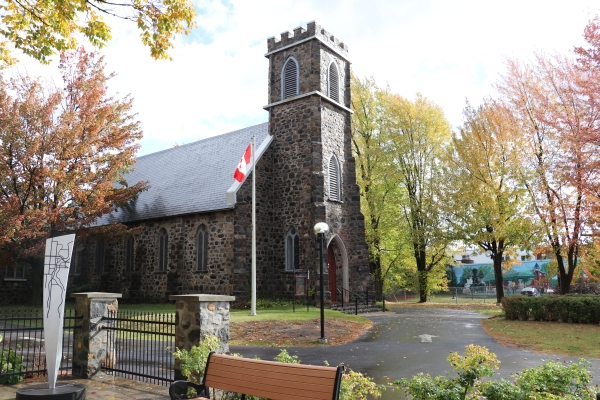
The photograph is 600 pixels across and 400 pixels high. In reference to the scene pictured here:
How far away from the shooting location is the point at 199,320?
6.89 m

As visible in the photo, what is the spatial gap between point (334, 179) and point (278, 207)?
123 inches

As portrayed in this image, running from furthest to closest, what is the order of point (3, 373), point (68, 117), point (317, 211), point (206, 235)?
1. point (206, 235)
2. point (317, 211)
3. point (68, 117)
4. point (3, 373)

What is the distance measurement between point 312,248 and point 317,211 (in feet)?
5.59

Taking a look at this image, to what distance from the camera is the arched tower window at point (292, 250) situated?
22562 mm

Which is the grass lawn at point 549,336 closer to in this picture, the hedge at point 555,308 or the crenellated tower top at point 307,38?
the hedge at point 555,308

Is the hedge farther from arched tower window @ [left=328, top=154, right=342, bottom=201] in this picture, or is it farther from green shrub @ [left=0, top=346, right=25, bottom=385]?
green shrub @ [left=0, top=346, right=25, bottom=385]

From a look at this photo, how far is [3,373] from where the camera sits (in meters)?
7.68

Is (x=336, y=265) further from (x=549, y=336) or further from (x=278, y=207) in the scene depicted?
(x=549, y=336)

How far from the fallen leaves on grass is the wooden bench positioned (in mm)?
7089

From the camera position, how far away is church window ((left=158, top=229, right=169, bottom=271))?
80.9ft

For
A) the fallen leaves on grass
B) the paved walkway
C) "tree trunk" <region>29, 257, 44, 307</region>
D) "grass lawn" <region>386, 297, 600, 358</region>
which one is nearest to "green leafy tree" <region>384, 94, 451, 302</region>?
"grass lawn" <region>386, 297, 600, 358</region>

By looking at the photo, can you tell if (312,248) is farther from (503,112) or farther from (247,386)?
(247,386)

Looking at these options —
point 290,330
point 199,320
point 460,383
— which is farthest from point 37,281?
point 460,383

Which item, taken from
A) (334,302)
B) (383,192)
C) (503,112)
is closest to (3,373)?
(334,302)
